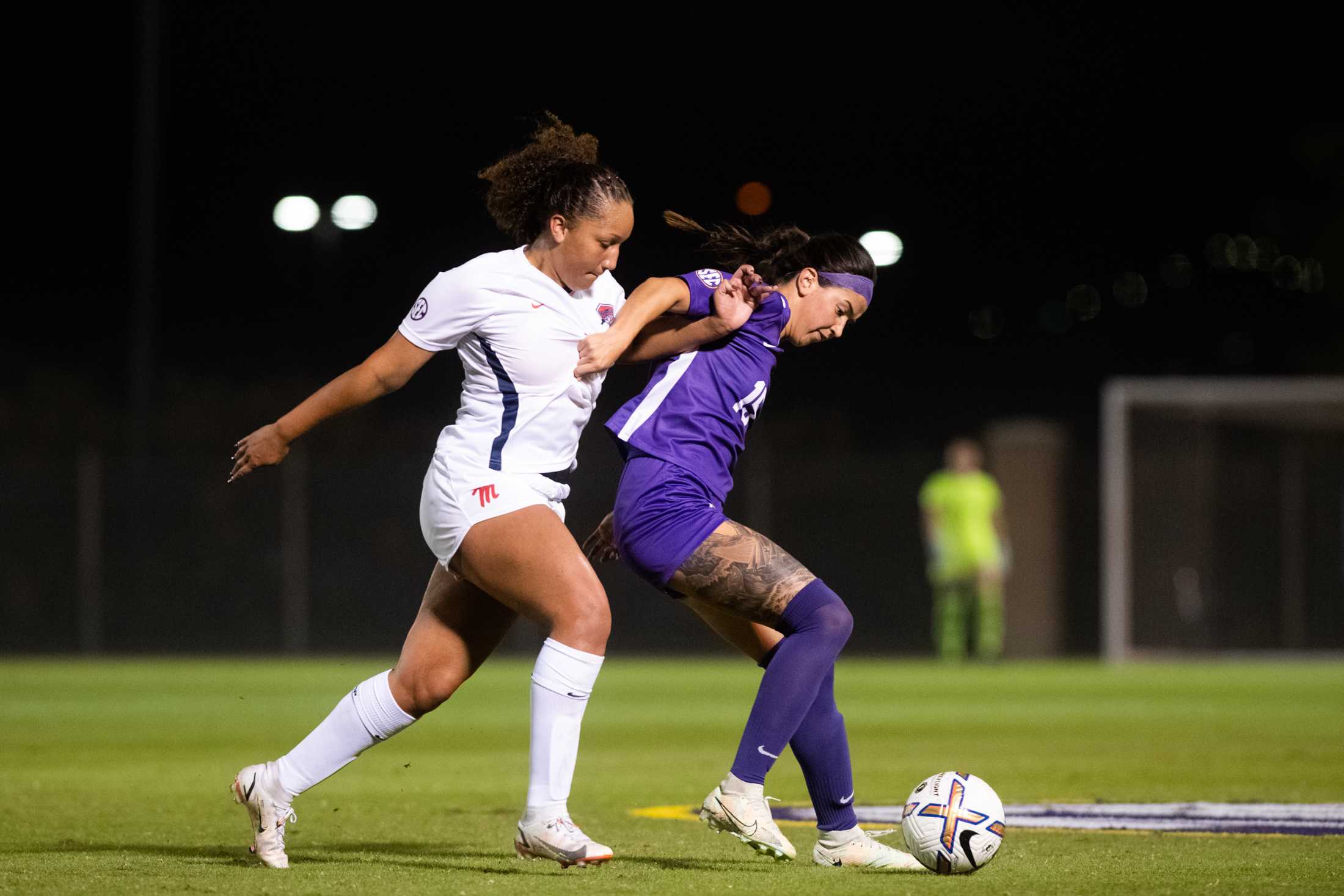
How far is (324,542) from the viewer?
2408 centimetres

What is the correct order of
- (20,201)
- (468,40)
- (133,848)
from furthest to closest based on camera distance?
(20,201) < (468,40) < (133,848)

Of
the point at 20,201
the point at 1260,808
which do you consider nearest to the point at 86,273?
the point at 20,201

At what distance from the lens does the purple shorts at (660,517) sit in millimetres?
5906

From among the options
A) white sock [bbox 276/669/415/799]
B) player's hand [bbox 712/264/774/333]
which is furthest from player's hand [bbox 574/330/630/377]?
white sock [bbox 276/669/415/799]

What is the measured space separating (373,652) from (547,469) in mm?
18001

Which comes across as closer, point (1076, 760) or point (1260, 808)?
point (1260, 808)

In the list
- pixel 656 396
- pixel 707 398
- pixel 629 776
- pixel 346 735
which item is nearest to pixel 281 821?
pixel 346 735

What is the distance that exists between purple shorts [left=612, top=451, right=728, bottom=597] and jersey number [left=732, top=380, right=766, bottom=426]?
300 mm

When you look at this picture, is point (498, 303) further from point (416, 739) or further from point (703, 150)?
point (703, 150)

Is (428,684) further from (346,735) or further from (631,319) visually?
(631,319)

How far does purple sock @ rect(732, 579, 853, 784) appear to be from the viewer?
5.84 m

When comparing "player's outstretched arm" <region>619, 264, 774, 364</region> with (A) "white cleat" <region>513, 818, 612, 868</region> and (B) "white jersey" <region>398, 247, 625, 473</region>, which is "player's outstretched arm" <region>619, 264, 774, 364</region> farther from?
(A) "white cleat" <region>513, 818, 612, 868</region>

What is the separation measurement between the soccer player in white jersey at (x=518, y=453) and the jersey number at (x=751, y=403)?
0.77 ft

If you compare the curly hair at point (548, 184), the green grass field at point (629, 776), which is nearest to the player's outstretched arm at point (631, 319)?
the curly hair at point (548, 184)
